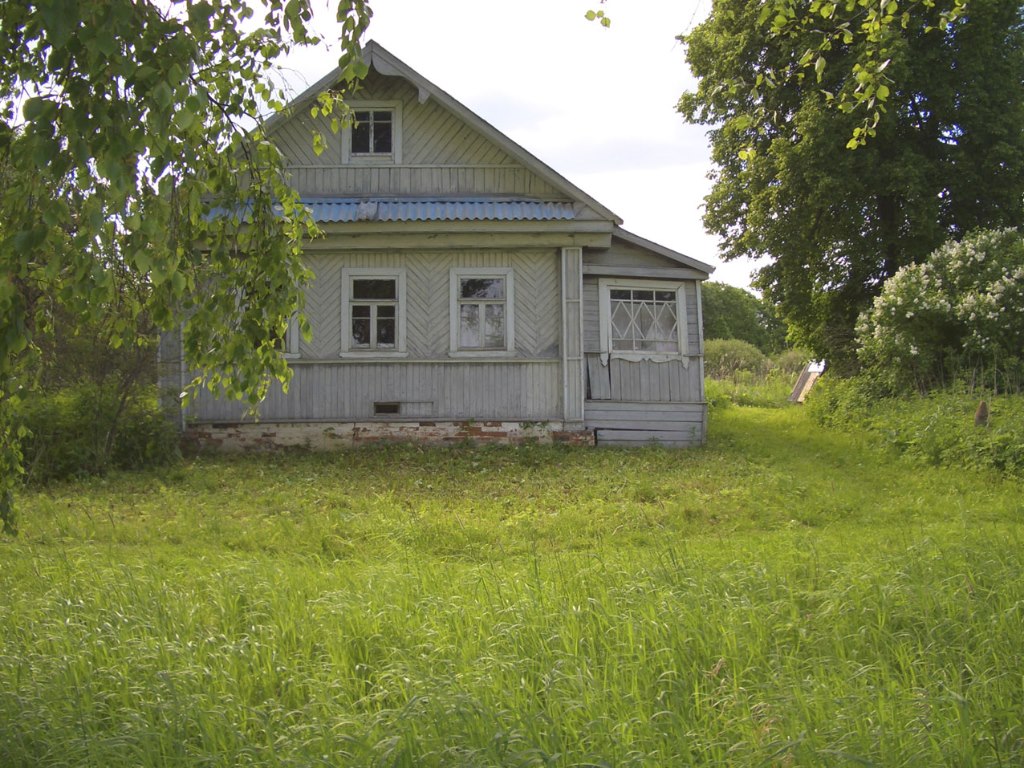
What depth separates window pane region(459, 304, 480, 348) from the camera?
51.4ft

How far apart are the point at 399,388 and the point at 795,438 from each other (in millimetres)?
7479

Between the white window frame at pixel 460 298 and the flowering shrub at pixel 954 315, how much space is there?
7631mm

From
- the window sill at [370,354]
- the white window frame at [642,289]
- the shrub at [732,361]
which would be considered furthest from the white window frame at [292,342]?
the shrub at [732,361]

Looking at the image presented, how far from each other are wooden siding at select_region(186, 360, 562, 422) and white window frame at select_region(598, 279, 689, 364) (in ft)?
3.81

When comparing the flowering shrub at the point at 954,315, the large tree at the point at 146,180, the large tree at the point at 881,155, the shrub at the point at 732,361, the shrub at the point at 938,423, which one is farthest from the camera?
the shrub at the point at 732,361

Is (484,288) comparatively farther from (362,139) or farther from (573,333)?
(362,139)

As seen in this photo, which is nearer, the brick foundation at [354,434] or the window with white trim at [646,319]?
the brick foundation at [354,434]

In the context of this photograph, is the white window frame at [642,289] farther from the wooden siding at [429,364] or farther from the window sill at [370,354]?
the window sill at [370,354]

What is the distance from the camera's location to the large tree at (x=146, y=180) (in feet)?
10.2

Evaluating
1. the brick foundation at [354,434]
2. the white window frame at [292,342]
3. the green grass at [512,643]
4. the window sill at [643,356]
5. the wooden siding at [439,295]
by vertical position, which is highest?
the wooden siding at [439,295]

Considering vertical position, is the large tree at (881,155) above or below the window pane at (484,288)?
above

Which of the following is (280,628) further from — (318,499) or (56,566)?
(318,499)

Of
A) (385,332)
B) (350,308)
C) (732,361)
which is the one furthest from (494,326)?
(732,361)

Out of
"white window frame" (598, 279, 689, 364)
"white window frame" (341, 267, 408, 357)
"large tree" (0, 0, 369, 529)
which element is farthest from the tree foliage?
"large tree" (0, 0, 369, 529)
